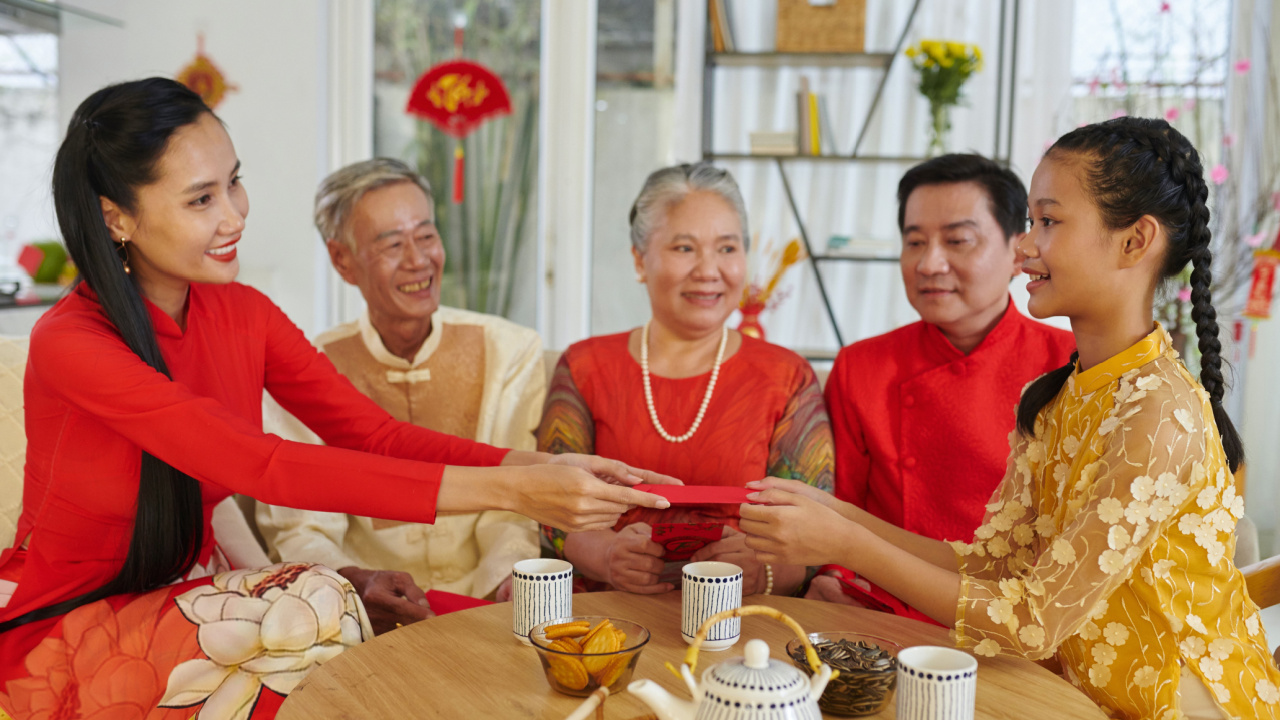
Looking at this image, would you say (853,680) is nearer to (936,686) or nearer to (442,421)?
(936,686)

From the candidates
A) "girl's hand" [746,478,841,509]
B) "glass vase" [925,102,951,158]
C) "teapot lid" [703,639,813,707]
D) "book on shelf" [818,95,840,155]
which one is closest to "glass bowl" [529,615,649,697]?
"teapot lid" [703,639,813,707]

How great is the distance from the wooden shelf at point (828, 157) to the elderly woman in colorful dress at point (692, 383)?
83.7 inches

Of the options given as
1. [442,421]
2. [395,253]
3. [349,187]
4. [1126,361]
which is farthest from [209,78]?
[1126,361]

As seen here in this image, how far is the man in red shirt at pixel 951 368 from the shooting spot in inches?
85.0

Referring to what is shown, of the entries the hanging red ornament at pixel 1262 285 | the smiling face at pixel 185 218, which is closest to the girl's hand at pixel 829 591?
the smiling face at pixel 185 218

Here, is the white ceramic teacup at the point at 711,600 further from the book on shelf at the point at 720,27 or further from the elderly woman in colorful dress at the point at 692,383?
the book on shelf at the point at 720,27

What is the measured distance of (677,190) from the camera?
7.29 ft

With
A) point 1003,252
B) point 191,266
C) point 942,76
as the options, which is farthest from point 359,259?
point 942,76

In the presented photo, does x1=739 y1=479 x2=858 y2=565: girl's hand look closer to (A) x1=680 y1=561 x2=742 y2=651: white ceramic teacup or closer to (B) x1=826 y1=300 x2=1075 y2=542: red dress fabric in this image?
(A) x1=680 y1=561 x2=742 y2=651: white ceramic teacup

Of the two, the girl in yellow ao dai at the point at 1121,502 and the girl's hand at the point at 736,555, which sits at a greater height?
the girl in yellow ao dai at the point at 1121,502

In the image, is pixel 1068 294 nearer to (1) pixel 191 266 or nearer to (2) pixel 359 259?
(1) pixel 191 266

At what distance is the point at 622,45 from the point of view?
4492mm

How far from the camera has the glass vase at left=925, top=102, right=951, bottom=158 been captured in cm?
407

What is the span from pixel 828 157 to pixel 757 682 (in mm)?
3644
